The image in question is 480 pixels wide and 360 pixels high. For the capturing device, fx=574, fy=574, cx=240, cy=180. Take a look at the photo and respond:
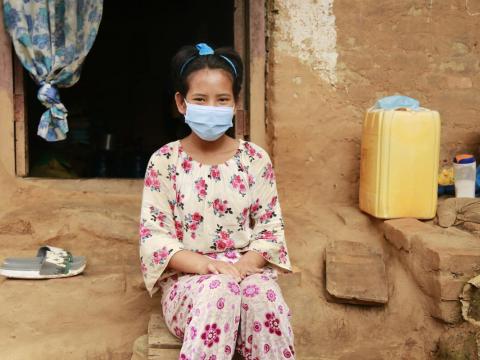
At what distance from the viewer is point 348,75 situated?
3930 millimetres

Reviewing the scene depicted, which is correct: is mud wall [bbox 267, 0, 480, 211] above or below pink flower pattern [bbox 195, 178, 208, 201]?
above

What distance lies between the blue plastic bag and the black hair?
145 cm

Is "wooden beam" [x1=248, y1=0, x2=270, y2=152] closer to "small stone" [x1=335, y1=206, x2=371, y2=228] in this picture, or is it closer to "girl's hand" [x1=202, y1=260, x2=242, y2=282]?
"small stone" [x1=335, y1=206, x2=371, y2=228]

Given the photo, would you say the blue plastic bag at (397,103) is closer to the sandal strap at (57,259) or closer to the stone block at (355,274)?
the stone block at (355,274)

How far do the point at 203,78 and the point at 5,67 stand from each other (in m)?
2.12

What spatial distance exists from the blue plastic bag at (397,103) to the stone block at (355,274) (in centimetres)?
89

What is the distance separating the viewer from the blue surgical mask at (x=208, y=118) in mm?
2340

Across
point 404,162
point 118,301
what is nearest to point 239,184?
point 118,301

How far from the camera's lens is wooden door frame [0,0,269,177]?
390 centimetres

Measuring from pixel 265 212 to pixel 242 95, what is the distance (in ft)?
6.02

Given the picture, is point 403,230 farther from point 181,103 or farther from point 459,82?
point 181,103

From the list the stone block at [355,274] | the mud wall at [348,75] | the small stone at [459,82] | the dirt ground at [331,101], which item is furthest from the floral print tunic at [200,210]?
the small stone at [459,82]

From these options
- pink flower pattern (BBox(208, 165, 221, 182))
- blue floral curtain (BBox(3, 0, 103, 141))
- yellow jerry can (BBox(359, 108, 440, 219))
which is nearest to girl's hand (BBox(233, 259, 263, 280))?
pink flower pattern (BBox(208, 165, 221, 182))

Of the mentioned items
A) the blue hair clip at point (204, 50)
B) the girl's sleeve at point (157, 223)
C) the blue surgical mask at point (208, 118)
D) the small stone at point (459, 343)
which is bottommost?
the small stone at point (459, 343)
